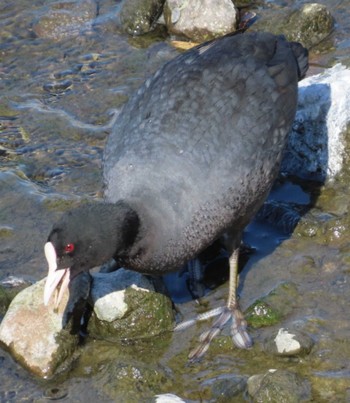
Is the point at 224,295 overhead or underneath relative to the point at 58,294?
underneath

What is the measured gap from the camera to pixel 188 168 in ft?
17.4

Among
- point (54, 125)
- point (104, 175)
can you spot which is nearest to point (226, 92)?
point (104, 175)

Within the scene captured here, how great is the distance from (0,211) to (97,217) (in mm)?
1919

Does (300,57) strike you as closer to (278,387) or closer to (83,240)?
(83,240)

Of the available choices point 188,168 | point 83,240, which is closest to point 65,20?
point 188,168

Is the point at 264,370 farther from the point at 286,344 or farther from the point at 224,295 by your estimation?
the point at 224,295

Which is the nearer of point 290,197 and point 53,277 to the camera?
point 53,277

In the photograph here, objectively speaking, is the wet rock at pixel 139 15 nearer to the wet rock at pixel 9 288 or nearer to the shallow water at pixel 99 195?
the shallow water at pixel 99 195

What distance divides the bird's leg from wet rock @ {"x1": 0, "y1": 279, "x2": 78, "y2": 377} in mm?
759

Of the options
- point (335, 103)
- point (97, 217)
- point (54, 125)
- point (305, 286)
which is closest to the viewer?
point (97, 217)

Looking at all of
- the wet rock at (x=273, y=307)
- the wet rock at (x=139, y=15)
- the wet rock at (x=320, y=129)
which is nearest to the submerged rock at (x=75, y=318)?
the wet rock at (x=273, y=307)

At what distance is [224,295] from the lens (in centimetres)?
595

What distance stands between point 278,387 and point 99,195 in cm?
252

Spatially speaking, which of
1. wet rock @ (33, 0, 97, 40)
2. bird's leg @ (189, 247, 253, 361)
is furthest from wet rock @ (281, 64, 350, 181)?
wet rock @ (33, 0, 97, 40)
